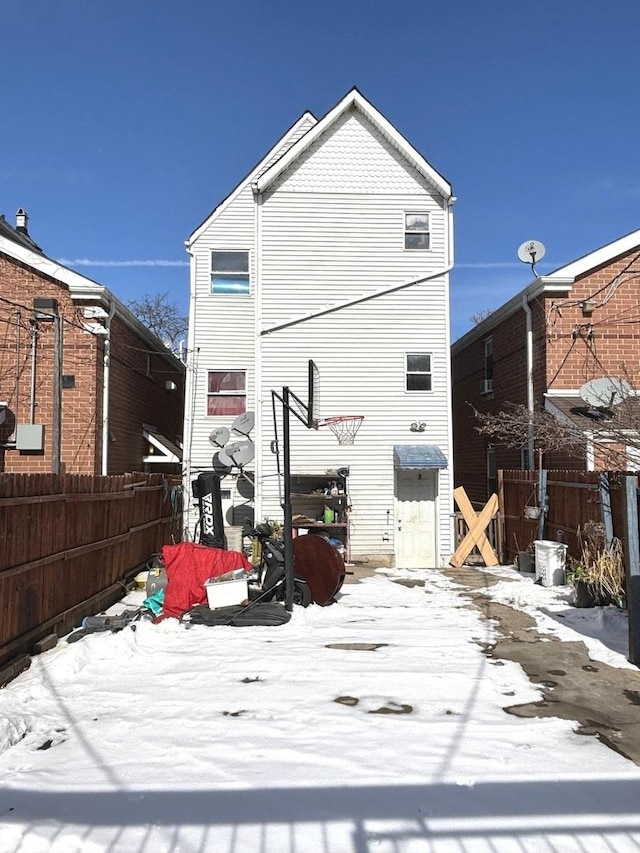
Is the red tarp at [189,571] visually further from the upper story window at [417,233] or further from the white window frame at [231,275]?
the upper story window at [417,233]

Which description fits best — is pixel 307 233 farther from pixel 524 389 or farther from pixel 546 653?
pixel 546 653

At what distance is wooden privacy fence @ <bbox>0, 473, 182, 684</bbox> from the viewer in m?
6.23

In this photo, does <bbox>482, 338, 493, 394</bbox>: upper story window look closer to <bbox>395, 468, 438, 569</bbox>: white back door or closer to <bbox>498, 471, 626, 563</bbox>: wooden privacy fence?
<bbox>498, 471, 626, 563</bbox>: wooden privacy fence

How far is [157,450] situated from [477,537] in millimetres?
9009

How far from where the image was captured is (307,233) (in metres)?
15.6

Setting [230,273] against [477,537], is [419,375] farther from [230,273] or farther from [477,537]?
[230,273]

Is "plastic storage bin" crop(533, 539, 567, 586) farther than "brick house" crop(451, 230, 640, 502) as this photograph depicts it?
No

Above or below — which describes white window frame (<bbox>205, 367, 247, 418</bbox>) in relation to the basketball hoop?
Answer: above

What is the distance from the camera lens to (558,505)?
39.9ft

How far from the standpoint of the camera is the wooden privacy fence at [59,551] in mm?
6230

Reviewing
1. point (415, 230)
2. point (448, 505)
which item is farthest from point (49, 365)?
point (448, 505)

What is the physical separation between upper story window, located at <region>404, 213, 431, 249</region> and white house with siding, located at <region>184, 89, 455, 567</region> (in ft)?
0.11

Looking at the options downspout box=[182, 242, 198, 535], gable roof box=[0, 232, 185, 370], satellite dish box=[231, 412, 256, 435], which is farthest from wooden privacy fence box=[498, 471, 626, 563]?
gable roof box=[0, 232, 185, 370]

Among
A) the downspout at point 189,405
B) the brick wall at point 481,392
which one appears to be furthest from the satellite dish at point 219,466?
the brick wall at point 481,392
